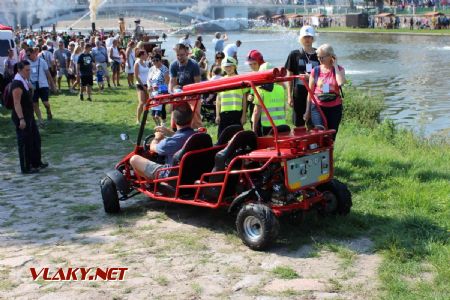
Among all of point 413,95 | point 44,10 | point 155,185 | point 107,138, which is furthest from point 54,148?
point 44,10

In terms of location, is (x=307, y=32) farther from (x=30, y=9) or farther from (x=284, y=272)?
(x=30, y=9)

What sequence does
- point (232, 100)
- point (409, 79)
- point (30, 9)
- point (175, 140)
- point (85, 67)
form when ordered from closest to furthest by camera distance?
point (175, 140) < point (232, 100) < point (85, 67) < point (409, 79) < point (30, 9)

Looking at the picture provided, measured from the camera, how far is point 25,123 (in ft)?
30.2

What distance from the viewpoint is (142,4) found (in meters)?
103

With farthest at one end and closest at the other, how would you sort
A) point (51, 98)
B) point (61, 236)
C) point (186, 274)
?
point (51, 98)
point (61, 236)
point (186, 274)

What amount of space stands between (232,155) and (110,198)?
1.78 m

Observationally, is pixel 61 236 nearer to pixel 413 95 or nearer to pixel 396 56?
pixel 413 95

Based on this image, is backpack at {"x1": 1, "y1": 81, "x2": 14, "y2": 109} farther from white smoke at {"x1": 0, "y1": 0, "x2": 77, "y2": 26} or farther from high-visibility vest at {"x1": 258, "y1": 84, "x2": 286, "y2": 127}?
white smoke at {"x1": 0, "y1": 0, "x2": 77, "y2": 26}

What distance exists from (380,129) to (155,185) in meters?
6.52

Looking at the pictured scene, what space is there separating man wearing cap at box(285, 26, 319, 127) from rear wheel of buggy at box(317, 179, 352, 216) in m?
2.13

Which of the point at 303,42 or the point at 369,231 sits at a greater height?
the point at 303,42

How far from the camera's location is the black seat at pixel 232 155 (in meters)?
6.03

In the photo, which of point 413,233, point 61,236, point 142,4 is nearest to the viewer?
point 413,233

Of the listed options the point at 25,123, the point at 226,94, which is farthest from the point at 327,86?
the point at 25,123
